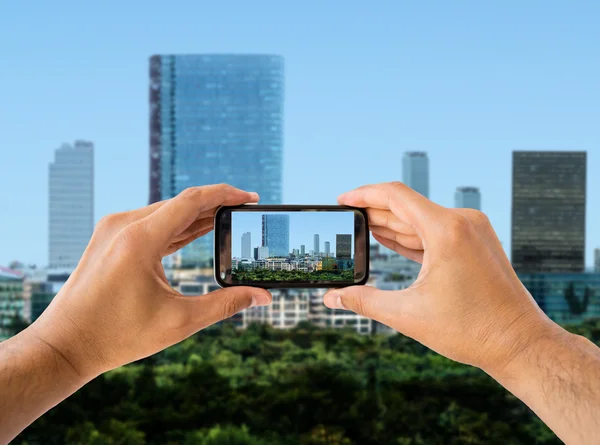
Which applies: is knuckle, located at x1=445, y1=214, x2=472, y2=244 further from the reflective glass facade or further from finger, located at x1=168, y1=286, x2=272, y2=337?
the reflective glass facade

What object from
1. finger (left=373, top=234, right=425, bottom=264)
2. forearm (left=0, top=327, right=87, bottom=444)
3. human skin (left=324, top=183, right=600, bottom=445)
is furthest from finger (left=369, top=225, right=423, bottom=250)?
forearm (left=0, top=327, right=87, bottom=444)

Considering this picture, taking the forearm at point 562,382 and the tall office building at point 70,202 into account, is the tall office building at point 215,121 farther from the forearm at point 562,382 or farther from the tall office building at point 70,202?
the forearm at point 562,382

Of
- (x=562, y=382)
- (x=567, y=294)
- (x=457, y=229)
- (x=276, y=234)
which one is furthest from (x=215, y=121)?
(x=562, y=382)

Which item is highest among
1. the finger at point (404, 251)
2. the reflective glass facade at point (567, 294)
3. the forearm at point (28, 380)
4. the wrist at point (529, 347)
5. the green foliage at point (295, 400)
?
the finger at point (404, 251)

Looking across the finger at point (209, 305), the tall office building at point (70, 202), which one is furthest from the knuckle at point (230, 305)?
the tall office building at point (70, 202)

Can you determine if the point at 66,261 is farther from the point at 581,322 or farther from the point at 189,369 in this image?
the point at 581,322

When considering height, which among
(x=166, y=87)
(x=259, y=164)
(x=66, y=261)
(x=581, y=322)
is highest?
(x=166, y=87)

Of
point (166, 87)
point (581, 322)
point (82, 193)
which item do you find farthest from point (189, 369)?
point (581, 322)

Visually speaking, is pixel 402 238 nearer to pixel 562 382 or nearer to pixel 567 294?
pixel 562 382
